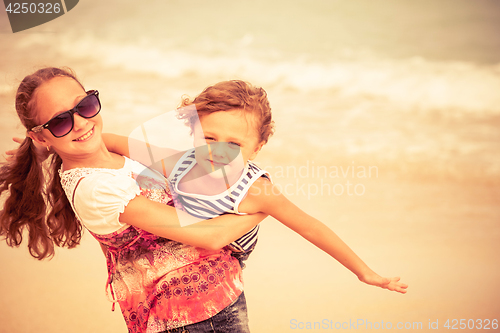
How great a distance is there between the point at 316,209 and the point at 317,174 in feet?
1.19

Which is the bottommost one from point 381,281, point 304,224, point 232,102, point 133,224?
point 381,281

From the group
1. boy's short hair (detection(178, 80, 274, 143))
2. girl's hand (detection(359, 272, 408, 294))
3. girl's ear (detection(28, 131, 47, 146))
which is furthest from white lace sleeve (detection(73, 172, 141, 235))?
girl's hand (detection(359, 272, 408, 294))

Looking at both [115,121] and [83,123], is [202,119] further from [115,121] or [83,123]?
[115,121]

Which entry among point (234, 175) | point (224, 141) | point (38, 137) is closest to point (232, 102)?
point (224, 141)

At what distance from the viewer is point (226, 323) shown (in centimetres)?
144

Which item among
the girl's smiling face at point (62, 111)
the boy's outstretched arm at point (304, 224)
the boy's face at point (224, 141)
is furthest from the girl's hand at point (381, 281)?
the girl's smiling face at point (62, 111)

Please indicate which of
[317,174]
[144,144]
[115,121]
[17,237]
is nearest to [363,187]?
[317,174]

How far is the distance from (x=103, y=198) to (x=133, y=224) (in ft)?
0.40

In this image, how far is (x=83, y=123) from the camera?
1.37 m

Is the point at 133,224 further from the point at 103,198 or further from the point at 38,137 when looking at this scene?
the point at 38,137

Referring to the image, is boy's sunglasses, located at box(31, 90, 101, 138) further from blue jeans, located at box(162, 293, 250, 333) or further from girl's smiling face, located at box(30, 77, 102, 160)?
blue jeans, located at box(162, 293, 250, 333)

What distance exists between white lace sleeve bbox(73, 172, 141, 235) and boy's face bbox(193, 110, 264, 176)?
266 mm

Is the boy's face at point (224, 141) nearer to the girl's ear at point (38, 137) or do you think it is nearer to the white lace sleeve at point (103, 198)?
the white lace sleeve at point (103, 198)

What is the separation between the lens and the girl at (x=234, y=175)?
1.43m
